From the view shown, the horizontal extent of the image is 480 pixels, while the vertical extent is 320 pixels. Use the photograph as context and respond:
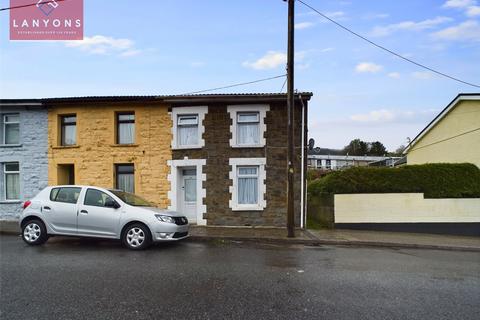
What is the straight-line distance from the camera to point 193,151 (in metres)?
13.9

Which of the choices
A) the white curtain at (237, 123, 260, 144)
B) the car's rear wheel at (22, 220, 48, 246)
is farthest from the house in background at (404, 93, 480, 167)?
the car's rear wheel at (22, 220, 48, 246)

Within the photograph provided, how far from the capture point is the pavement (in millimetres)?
10375

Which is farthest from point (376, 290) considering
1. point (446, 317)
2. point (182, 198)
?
point (182, 198)

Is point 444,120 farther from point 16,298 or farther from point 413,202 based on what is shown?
point 16,298

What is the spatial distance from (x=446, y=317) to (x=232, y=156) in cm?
1017

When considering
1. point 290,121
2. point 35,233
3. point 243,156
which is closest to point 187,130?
point 243,156

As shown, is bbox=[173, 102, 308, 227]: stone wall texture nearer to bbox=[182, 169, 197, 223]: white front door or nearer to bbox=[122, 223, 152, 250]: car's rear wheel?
bbox=[182, 169, 197, 223]: white front door

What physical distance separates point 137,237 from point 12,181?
1020 centimetres

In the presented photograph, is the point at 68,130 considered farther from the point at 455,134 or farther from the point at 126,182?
the point at 455,134

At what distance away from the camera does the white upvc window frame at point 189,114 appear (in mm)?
13930

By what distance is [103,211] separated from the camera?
28.4 feet


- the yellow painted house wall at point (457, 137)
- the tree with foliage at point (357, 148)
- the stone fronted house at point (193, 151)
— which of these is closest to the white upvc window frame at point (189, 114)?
the stone fronted house at point (193, 151)

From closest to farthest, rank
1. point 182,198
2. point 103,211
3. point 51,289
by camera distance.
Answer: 1. point 51,289
2. point 103,211
3. point 182,198

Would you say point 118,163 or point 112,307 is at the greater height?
point 118,163
